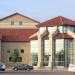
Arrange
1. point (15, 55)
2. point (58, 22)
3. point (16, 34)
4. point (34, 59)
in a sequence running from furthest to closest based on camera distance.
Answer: point (16, 34), point (15, 55), point (34, 59), point (58, 22)

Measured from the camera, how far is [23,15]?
140875 millimetres

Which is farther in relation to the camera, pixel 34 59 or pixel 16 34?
pixel 16 34

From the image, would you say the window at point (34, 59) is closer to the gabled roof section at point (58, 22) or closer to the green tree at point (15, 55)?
the gabled roof section at point (58, 22)

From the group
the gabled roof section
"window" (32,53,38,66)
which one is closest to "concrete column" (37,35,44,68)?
"window" (32,53,38,66)

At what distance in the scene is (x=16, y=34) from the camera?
132375mm

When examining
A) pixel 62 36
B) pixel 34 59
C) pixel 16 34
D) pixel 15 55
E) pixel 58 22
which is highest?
pixel 58 22

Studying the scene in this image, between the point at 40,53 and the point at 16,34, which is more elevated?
the point at 16,34

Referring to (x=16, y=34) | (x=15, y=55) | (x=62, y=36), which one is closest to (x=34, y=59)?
(x=15, y=55)

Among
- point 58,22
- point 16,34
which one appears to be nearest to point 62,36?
point 58,22

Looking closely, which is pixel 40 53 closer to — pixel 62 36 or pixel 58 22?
pixel 62 36

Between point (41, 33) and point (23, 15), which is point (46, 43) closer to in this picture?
point (41, 33)

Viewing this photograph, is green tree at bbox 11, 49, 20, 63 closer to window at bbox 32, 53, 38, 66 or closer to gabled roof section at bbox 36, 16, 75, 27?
window at bbox 32, 53, 38, 66

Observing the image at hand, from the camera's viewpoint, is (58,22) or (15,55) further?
(15,55)

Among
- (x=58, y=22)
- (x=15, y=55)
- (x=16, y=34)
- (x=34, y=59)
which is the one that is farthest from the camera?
(x=16, y=34)
